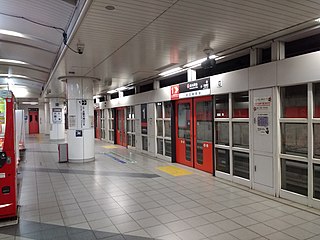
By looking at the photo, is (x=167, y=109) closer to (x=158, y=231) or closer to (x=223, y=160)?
(x=223, y=160)

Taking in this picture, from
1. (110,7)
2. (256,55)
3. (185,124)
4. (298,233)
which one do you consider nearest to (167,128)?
(185,124)

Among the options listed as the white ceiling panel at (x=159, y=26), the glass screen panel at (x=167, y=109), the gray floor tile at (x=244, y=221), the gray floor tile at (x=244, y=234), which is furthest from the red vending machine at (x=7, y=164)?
the glass screen panel at (x=167, y=109)

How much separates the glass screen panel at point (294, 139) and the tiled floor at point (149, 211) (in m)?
0.94

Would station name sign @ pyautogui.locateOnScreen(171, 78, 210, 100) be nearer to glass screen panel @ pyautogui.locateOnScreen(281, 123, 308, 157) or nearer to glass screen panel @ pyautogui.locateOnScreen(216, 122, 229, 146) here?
glass screen panel @ pyautogui.locateOnScreen(216, 122, 229, 146)

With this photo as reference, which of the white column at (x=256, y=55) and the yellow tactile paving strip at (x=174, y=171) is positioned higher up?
the white column at (x=256, y=55)

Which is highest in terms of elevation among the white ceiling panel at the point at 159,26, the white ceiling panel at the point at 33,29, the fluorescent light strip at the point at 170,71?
the white ceiling panel at the point at 33,29

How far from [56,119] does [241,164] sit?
13.6 meters

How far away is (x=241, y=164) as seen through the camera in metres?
5.58

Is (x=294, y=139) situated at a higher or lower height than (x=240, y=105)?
lower

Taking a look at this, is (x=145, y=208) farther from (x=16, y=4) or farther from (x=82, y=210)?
(x=16, y=4)

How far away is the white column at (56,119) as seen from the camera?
15.9m

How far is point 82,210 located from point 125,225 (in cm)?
100

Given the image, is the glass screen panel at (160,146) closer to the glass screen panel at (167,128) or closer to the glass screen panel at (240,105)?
the glass screen panel at (167,128)

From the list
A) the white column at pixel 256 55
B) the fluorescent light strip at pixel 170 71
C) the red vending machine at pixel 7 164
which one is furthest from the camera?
the fluorescent light strip at pixel 170 71
